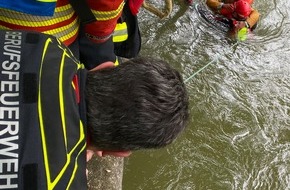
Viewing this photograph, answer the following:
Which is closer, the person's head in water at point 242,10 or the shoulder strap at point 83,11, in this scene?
the shoulder strap at point 83,11

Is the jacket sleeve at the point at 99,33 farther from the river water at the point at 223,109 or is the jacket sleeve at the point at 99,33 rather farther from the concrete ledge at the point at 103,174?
the river water at the point at 223,109

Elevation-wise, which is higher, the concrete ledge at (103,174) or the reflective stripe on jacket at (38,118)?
Answer: the reflective stripe on jacket at (38,118)

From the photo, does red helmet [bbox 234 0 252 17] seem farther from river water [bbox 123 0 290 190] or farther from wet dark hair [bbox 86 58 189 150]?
wet dark hair [bbox 86 58 189 150]

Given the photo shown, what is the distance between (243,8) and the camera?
14.9 feet

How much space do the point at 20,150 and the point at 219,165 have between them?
243 cm

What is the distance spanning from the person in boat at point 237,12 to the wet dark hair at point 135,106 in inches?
132

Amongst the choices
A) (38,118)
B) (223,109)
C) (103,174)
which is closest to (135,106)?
(38,118)

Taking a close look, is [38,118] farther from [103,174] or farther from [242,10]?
[242,10]

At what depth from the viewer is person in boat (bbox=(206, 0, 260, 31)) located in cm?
456

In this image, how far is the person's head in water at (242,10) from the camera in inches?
179

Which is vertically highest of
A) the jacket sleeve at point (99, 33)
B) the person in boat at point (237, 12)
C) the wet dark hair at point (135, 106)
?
the wet dark hair at point (135, 106)

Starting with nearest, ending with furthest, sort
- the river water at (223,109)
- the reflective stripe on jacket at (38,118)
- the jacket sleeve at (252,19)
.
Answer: the reflective stripe on jacket at (38,118) → the river water at (223,109) → the jacket sleeve at (252,19)

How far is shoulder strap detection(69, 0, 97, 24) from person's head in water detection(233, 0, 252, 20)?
3008mm

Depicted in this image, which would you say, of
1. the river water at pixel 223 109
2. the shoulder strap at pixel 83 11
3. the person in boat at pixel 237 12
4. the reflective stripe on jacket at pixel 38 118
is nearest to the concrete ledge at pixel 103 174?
the river water at pixel 223 109
